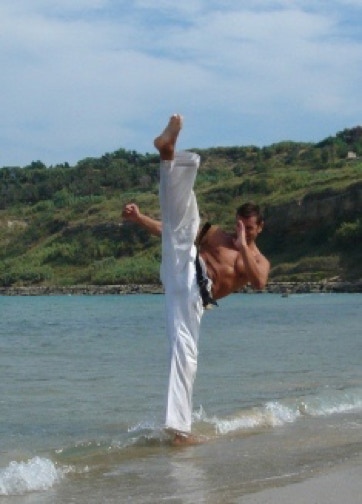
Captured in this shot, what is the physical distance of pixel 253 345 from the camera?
20.7 m

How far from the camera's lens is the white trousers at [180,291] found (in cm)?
775

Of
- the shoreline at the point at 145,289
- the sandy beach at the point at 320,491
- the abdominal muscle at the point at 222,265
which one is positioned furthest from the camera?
the shoreline at the point at 145,289

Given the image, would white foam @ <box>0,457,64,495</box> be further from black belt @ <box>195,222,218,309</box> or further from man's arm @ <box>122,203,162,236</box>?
man's arm @ <box>122,203,162,236</box>

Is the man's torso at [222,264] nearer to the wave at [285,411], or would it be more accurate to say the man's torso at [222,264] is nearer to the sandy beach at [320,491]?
the wave at [285,411]

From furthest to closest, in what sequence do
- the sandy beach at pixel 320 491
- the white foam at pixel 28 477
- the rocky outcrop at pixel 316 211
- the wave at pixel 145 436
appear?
the rocky outcrop at pixel 316 211
the wave at pixel 145 436
the white foam at pixel 28 477
the sandy beach at pixel 320 491

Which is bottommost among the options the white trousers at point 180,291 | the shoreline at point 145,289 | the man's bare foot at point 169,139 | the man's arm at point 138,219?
the shoreline at point 145,289

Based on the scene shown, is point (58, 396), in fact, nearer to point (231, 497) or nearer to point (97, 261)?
point (231, 497)

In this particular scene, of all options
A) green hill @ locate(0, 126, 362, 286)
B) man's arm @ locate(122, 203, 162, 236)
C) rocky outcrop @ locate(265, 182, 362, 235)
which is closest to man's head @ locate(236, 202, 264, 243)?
man's arm @ locate(122, 203, 162, 236)

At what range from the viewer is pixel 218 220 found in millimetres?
95250

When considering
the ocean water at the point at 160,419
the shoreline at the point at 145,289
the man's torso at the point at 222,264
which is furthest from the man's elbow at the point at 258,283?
the shoreline at the point at 145,289

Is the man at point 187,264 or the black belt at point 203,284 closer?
the man at point 187,264

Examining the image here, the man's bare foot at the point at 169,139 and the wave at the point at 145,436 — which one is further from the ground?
the man's bare foot at the point at 169,139

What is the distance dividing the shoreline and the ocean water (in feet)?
161

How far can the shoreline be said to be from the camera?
72500 millimetres
